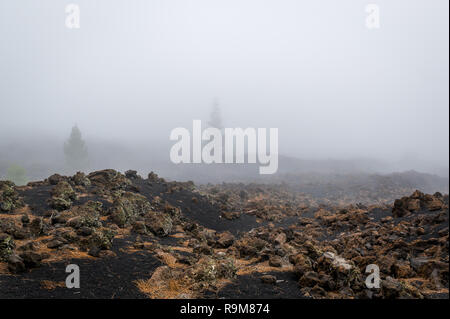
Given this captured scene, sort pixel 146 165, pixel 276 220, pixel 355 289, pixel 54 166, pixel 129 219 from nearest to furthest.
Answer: pixel 355 289
pixel 129 219
pixel 276 220
pixel 54 166
pixel 146 165

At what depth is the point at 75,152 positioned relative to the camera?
4959 centimetres

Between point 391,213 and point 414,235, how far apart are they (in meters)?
3.98

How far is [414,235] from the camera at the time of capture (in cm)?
951

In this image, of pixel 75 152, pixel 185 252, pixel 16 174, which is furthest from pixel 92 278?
pixel 75 152

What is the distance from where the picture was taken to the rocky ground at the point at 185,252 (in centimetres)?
600

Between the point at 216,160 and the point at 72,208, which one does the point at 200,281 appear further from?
the point at 216,160

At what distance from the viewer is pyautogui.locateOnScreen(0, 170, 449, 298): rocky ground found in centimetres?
600

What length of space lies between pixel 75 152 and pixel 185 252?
4838 centimetres

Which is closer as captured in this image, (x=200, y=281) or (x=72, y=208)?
(x=200, y=281)

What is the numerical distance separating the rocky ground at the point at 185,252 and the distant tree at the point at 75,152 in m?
39.8

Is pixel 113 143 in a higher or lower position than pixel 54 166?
higher

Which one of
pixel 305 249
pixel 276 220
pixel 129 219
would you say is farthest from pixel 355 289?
pixel 276 220

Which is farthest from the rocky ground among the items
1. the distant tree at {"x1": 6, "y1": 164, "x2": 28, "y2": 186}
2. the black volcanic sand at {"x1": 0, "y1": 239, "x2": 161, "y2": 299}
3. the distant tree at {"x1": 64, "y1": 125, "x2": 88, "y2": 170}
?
the distant tree at {"x1": 64, "y1": 125, "x2": 88, "y2": 170}

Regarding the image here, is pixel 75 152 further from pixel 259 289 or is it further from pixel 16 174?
pixel 259 289
